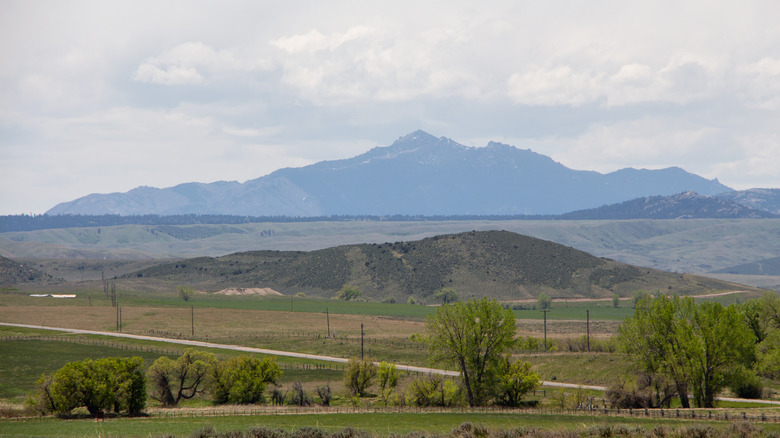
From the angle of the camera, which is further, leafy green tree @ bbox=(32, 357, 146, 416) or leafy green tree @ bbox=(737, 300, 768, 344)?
leafy green tree @ bbox=(737, 300, 768, 344)

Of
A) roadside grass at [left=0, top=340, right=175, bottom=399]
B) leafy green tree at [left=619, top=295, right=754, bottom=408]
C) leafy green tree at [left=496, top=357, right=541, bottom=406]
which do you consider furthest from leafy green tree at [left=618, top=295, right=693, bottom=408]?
roadside grass at [left=0, top=340, right=175, bottom=399]

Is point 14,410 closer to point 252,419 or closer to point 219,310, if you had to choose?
point 252,419

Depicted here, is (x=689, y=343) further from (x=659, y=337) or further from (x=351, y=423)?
(x=351, y=423)

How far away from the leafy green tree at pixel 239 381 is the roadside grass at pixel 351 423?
45.1 feet

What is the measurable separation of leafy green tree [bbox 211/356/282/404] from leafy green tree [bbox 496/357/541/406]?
69.3 ft

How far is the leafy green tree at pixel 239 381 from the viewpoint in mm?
66750

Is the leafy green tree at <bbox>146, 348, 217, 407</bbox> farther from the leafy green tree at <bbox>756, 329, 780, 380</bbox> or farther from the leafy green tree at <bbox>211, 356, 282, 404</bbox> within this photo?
the leafy green tree at <bbox>756, 329, 780, 380</bbox>

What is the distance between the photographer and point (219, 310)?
533 feet

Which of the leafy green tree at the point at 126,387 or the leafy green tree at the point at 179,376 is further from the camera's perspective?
the leafy green tree at the point at 179,376

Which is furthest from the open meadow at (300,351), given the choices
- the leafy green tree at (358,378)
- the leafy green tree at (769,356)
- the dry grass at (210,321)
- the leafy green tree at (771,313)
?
the leafy green tree at (771,313)

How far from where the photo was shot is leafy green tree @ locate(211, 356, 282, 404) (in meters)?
66.8

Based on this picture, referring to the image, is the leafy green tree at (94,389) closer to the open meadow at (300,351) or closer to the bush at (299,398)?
the open meadow at (300,351)

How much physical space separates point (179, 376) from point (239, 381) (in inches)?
384

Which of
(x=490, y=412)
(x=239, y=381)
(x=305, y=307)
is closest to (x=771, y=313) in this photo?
(x=490, y=412)
